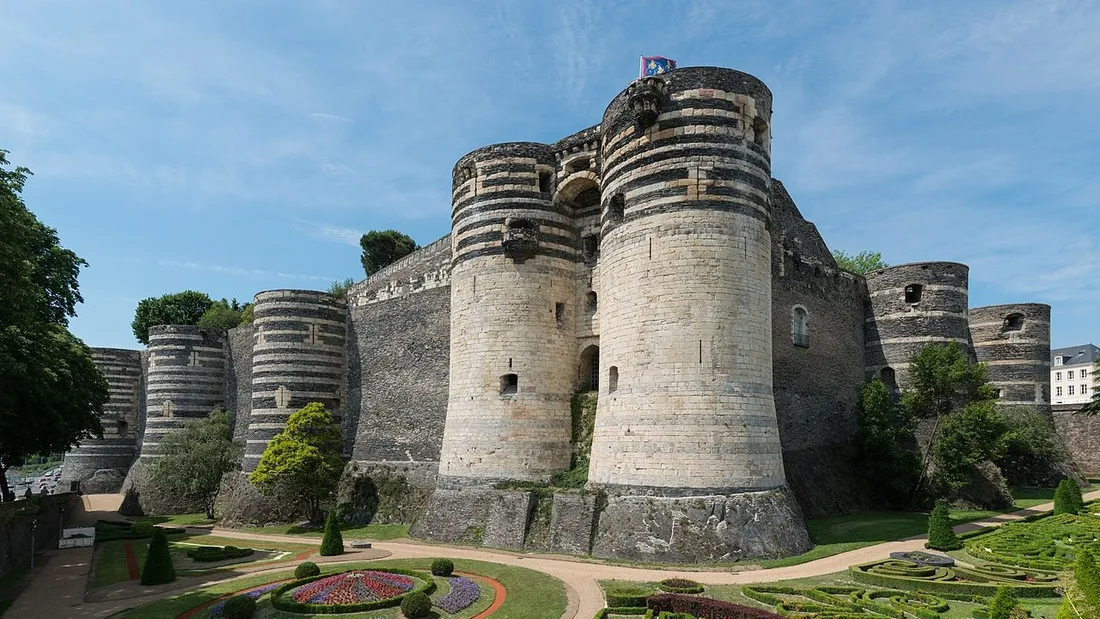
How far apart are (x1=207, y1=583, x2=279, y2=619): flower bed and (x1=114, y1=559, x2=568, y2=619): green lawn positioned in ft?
2.16

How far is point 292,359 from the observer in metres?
34.9

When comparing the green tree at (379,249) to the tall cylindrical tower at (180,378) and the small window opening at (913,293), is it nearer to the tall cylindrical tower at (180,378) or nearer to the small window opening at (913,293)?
the tall cylindrical tower at (180,378)

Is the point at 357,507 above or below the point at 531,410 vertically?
below

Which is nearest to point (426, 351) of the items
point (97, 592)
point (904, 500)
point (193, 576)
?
point (193, 576)

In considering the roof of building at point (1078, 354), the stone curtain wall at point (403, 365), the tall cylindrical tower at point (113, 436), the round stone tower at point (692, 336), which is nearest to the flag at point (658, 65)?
the round stone tower at point (692, 336)

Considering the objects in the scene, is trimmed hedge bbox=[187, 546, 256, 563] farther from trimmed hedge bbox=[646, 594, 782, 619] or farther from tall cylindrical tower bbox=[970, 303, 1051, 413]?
tall cylindrical tower bbox=[970, 303, 1051, 413]

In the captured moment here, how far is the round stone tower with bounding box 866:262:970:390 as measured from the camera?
3306cm

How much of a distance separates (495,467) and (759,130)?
1422 cm

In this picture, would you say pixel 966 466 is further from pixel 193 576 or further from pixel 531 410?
pixel 193 576

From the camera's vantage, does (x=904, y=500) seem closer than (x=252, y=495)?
Yes

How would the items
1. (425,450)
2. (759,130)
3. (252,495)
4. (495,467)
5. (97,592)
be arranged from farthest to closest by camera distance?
(252,495) < (425,450) < (495,467) < (759,130) < (97,592)

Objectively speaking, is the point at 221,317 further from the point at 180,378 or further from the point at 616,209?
the point at 616,209

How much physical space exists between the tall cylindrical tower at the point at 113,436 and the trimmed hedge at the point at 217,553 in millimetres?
29080

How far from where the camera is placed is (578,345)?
25.9 meters
